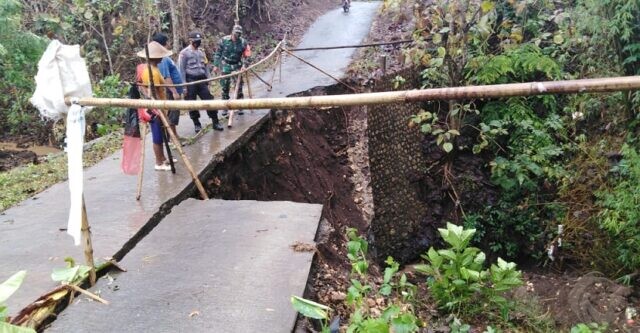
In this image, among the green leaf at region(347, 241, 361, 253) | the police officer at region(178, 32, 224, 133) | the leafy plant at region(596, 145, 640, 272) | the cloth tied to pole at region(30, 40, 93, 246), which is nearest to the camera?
the cloth tied to pole at region(30, 40, 93, 246)

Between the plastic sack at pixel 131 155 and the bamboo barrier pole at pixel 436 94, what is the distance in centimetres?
215

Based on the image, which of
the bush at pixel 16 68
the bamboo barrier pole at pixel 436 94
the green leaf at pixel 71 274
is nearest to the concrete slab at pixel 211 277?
the green leaf at pixel 71 274

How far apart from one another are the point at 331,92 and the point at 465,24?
129 inches

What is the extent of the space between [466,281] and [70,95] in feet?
10.6

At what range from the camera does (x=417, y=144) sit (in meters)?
10.6

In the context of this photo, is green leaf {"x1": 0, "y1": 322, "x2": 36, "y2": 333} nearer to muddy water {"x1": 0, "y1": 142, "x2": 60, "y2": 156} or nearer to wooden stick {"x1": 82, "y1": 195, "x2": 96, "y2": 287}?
wooden stick {"x1": 82, "y1": 195, "x2": 96, "y2": 287}

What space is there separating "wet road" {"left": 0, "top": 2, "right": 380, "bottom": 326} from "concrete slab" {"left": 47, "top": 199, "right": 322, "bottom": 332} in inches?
16.4

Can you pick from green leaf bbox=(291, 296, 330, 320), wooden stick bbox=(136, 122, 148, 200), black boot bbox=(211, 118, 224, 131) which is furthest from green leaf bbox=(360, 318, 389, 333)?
black boot bbox=(211, 118, 224, 131)

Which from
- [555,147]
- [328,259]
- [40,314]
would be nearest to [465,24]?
[555,147]

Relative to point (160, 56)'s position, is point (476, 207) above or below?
below

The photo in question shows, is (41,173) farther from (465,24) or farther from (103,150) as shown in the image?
(465,24)

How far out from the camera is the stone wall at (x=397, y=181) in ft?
31.8

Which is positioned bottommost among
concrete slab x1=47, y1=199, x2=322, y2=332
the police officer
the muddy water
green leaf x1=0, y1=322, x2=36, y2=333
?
the muddy water

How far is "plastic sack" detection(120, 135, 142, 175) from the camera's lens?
5.45 metres
